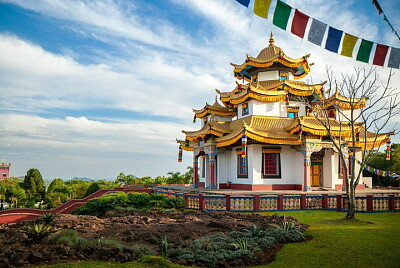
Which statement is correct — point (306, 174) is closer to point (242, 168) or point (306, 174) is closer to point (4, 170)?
point (242, 168)

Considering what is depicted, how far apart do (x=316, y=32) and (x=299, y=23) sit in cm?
63

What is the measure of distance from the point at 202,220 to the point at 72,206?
13154 millimetres

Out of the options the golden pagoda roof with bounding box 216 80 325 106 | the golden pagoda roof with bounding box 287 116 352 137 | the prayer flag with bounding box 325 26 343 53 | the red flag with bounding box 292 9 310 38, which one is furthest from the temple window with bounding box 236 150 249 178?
the red flag with bounding box 292 9 310 38

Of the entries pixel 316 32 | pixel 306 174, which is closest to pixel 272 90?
pixel 306 174

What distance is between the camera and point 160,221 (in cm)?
1353

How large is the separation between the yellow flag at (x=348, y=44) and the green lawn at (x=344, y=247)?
5393 mm

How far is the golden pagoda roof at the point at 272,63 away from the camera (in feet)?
92.3

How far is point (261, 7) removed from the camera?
8.32 metres

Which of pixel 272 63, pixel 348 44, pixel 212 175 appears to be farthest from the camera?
pixel 272 63

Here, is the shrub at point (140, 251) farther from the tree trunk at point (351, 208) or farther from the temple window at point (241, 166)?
the temple window at point (241, 166)

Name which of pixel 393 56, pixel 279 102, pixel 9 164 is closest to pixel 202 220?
pixel 393 56

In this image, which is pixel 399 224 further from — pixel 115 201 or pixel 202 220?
pixel 115 201

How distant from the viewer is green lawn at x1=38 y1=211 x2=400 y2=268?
7.96 metres

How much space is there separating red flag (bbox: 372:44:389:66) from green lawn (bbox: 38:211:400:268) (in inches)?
205
